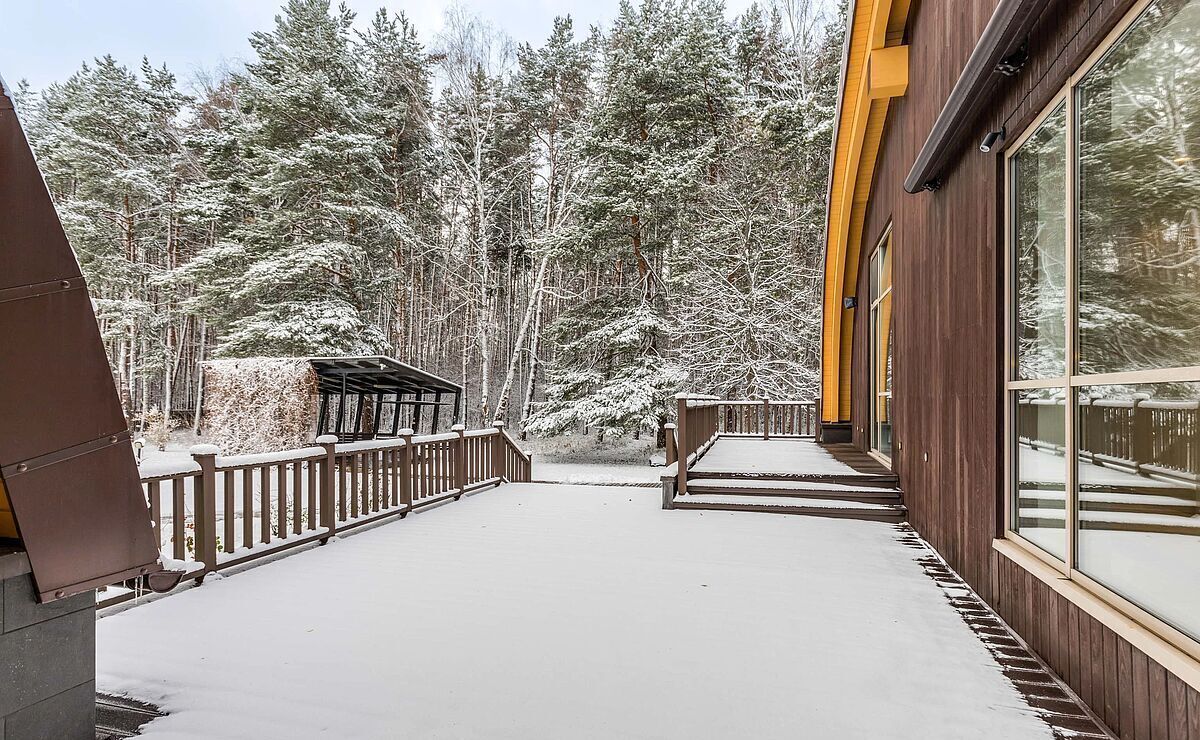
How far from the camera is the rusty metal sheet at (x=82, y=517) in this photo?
151cm

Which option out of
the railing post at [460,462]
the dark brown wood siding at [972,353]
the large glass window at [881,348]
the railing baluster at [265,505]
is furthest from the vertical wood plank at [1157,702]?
the railing post at [460,462]

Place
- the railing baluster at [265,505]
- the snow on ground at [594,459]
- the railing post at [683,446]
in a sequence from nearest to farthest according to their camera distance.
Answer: the railing baluster at [265,505] → the railing post at [683,446] → the snow on ground at [594,459]

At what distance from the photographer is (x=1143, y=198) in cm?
168

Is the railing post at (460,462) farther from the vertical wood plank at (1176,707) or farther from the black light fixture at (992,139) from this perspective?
the vertical wood plank at (1176,707)

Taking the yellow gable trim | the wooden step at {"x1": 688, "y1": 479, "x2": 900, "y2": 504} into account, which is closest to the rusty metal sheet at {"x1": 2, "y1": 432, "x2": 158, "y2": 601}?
the wooden step at {"x1": 688, "y1": 479, "x2": 900, "y2": 504}

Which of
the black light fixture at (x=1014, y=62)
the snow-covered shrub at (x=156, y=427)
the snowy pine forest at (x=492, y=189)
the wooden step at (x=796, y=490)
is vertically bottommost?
the snow-covered shrub at (x=156, y=427)

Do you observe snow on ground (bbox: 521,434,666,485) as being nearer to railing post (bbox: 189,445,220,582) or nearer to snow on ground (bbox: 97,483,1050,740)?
snow on ground (bbox: 97,483,1050,740)

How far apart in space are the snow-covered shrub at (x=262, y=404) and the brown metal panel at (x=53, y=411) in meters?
8.95

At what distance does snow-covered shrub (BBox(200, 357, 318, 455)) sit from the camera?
10.1m

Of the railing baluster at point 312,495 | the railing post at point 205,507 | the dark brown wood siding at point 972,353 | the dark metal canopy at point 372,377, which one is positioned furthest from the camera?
the dark metal canopy at point 372,377

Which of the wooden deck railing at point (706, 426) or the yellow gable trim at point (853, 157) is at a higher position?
the yellow gable trim at point (853, 157)

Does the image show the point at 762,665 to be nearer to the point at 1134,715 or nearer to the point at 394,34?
the point at 1134,715

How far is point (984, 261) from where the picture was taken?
2.96 metres

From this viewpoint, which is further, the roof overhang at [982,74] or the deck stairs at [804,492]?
the deck stairs at [804,492]
